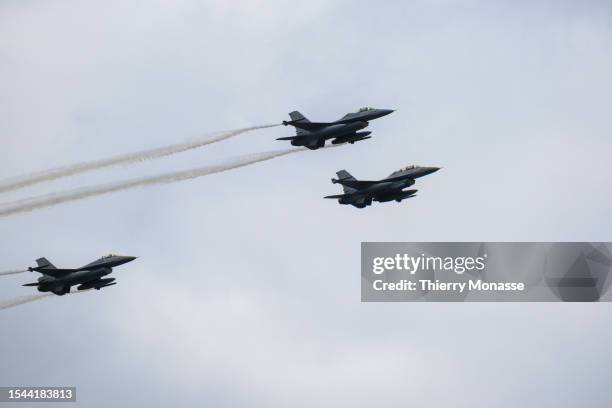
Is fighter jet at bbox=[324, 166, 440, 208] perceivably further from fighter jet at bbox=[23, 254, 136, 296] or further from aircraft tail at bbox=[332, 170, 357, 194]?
fighter jet at bbox=[23, 254, 136, 296]

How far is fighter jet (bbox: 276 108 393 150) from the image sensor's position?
156 m

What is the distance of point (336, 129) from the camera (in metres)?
156

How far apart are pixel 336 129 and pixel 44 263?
35023 mm

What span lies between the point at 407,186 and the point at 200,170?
919 inches

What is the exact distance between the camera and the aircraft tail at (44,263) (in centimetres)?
16136

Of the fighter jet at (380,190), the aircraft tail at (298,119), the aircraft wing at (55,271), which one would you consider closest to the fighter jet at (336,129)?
the aircraft tail at (298,119)

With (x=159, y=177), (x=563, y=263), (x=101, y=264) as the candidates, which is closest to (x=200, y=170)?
(x=159, y=177)

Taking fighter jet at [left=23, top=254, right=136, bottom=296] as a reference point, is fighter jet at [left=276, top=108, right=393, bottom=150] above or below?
above

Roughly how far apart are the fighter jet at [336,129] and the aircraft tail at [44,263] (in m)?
29.7

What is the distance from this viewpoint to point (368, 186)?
161625 mm

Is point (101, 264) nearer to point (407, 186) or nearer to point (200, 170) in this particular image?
point (200, 170)

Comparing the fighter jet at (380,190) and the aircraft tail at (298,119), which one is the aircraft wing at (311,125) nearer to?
the aircraft tail at (298,119)

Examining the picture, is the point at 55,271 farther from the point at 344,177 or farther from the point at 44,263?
the point at 344,177

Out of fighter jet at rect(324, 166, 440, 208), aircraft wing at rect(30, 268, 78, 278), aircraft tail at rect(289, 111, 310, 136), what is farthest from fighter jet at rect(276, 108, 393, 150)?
aircraft wing at rect(30, 268, 78, 278)
